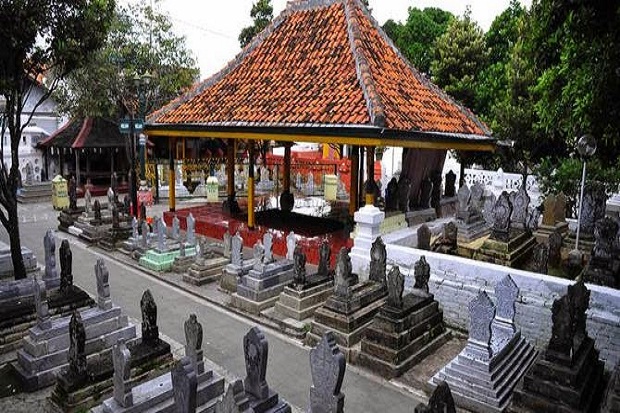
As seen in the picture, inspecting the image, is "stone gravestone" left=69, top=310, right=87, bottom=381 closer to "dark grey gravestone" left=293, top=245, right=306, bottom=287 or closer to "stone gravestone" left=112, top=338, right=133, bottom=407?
"stone gravestone" left=112, top=338, right=133, bottom=407

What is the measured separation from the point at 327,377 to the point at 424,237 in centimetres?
579

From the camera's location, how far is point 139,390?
4988 mm

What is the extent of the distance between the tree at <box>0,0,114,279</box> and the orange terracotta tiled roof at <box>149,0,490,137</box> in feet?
12.8

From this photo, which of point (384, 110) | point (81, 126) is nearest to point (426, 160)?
point (384, 110)

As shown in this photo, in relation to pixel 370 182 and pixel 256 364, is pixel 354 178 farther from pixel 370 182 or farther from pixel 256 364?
pixel 256 364

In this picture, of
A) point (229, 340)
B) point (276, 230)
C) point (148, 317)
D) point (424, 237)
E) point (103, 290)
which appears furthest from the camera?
point (276, 230)

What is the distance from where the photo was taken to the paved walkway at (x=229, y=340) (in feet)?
19.4

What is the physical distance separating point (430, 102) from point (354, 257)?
5.09m

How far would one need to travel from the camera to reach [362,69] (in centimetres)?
1005

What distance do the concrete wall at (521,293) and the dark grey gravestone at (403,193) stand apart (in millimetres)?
2388

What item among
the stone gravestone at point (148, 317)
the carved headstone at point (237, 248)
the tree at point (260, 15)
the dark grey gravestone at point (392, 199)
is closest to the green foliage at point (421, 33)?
the tree at point (260, 15)

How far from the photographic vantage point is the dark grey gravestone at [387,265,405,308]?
258 inches

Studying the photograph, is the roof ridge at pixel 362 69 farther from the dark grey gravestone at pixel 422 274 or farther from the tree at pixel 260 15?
the tree at pixel 260 15

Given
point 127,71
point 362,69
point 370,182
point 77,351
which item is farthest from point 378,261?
point 127,71
